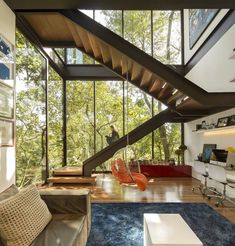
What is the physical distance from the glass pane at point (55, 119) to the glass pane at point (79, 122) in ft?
1.49

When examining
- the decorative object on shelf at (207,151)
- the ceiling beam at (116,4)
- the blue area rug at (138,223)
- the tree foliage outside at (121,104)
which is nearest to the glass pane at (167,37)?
the tree foliage outside at (121,104)

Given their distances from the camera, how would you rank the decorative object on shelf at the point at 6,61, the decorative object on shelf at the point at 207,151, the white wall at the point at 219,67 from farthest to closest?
the decorative object on shelf at the point at 207,151 < the white wall at the point at 219,67 < the decorative object on shelf at the point at 6,61

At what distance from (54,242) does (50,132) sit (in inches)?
217

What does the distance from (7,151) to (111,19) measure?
6.93 m

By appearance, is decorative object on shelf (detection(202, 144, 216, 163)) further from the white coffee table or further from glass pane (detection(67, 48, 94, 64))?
glass pane (detection(67, 48, 94, 64))

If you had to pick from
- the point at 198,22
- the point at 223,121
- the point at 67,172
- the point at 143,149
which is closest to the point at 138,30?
the point at 198,22

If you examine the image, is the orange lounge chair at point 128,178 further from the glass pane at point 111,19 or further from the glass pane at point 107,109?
the glass pane at point 111,19

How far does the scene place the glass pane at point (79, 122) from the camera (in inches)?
359

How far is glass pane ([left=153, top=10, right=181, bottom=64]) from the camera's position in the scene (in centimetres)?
922

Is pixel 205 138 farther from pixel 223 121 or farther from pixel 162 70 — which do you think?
pixel 162 70

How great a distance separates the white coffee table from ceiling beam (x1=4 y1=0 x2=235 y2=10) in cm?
319

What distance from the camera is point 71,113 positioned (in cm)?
920

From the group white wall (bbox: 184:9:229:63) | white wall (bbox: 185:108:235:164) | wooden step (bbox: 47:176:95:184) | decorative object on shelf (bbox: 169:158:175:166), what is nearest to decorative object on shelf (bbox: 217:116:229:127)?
white wall (bbox: 185:108:235:164)

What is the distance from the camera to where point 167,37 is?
9.25 m
